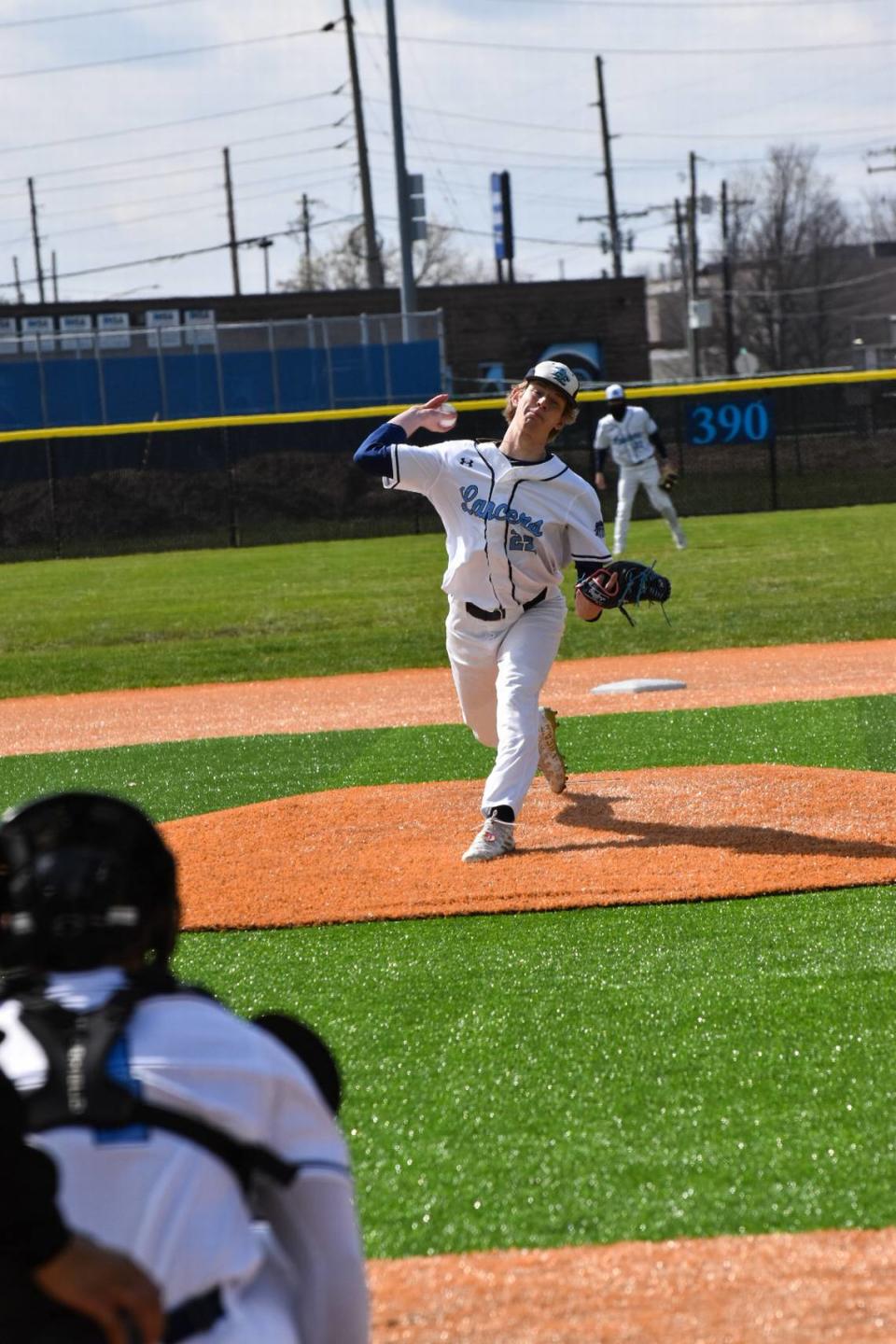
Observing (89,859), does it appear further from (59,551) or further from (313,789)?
(59,551)

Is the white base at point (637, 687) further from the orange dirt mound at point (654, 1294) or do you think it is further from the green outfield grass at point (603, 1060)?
the orange dirt mound at point (654, 1294)

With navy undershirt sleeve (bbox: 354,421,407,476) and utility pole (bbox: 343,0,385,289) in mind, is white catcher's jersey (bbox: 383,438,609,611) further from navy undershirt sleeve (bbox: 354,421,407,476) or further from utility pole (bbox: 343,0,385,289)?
utility pole (bbox: 343,0,385,289)

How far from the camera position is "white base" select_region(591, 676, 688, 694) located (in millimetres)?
12422

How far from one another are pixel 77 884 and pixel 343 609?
1620cm

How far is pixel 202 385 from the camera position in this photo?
37688mm

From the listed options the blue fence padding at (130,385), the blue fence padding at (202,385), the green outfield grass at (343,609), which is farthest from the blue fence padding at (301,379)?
the green outfield grass at (343,609)

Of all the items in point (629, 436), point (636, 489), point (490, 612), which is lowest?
point (490, 612)

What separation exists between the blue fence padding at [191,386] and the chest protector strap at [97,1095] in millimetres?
36295

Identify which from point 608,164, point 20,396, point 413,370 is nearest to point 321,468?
point 413,370

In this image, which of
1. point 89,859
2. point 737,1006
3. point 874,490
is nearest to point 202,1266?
point 89,859

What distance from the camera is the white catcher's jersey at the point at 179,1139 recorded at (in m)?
1.91

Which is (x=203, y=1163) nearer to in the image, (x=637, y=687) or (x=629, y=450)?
(x=637, y=687)

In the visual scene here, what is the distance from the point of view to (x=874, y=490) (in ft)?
91.5

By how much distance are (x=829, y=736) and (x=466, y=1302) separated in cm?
701
